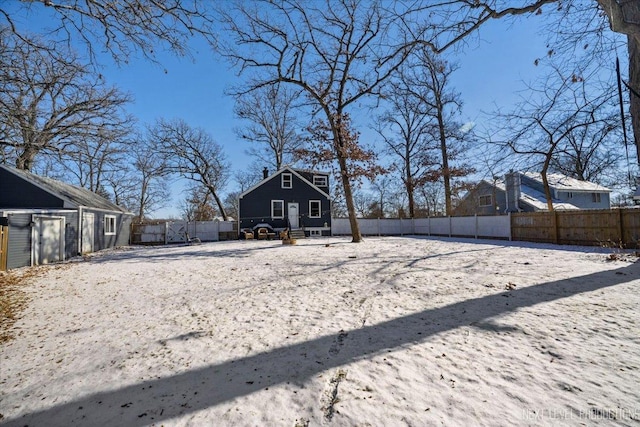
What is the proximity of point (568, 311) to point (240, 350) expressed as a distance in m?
4.39

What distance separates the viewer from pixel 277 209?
22.8m

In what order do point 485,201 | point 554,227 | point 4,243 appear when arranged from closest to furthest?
point 4,243 < point 554,227 < point 485,201

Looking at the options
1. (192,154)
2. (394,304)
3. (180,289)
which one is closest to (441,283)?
(394,304)

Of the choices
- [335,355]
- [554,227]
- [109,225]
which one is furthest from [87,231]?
[554,227]

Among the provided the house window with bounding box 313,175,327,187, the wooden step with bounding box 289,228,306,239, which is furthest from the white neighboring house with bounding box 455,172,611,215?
the wooden step with bounding box 289,228,306,239

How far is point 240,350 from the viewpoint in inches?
124

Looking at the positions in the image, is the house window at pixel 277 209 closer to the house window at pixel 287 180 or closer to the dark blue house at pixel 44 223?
the house window at pixel 287 180

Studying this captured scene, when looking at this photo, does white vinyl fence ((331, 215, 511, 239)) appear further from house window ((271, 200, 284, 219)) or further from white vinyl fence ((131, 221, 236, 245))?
white vinyl fence ((131, 221, 236, 245))

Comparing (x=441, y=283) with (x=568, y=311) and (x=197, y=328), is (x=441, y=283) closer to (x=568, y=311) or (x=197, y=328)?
(x=568, y=311)

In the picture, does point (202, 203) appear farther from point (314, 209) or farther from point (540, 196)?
point (540, 196)

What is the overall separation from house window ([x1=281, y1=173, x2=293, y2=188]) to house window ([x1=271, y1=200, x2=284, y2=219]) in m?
1.37

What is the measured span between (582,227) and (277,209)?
18048mm

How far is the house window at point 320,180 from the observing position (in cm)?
2538

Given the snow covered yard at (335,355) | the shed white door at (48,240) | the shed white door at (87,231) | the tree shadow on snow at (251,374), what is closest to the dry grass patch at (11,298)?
the snow covered yard at (335,355)
